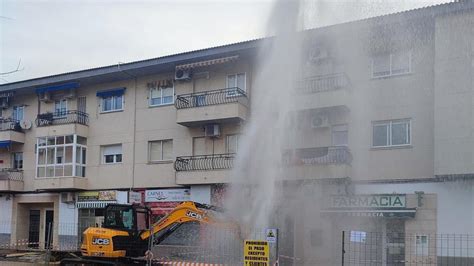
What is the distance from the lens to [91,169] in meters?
29.8

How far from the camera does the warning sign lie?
13.0 m

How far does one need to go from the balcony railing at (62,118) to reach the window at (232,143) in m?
9.24

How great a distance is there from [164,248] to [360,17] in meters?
11.2

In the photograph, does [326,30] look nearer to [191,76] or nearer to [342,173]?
[342,173]

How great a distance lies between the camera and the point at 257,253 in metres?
13.1

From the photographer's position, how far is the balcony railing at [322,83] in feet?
71.8

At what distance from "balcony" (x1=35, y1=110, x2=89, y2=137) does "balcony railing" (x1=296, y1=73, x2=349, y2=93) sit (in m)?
13.7

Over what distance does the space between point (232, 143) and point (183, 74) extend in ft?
14.2

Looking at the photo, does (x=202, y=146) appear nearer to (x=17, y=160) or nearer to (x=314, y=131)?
(x=314, y=131)

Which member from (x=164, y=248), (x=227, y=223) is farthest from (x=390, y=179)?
(x=164, y=248)

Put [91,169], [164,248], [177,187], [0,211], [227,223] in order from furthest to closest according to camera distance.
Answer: [0,211], [91,169], [177,187], [164,248], [227,223]

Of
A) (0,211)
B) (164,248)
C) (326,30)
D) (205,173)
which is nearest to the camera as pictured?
(164,248)

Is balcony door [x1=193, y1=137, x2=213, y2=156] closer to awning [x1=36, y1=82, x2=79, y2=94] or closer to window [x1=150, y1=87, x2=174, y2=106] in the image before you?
window [x1=150, y1=87, x2=174, y2=106]

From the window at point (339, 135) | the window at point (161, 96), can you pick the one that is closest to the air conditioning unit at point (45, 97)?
the window at point (161, 96)
